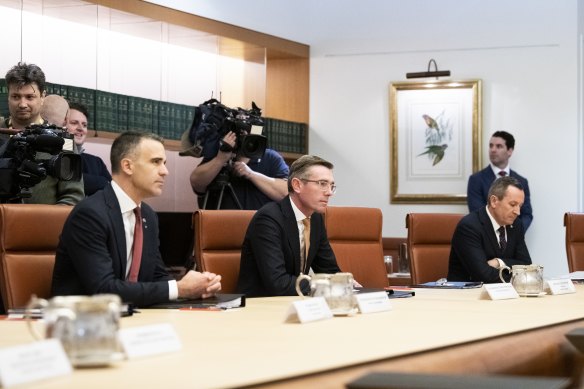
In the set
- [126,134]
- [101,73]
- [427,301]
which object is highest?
[101,73]

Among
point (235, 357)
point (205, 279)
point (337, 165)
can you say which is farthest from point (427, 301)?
point (337, 165)

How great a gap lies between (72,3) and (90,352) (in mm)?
5535

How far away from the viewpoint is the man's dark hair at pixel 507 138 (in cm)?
849

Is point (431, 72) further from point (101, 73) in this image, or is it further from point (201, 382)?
point (201, 382)

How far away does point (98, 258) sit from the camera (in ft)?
11.5

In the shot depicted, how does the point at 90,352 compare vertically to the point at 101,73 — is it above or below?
below

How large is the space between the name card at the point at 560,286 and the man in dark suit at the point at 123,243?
1456 mm

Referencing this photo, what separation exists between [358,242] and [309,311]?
2.70 metres

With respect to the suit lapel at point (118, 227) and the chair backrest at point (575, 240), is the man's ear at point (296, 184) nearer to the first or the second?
the suit lapel at point (118, 227)

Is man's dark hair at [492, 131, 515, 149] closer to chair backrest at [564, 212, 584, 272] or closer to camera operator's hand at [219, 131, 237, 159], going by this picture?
chair backrest at [564, 212, 584, 272]

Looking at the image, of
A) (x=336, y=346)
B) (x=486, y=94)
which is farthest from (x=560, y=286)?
(x=486, y=94)

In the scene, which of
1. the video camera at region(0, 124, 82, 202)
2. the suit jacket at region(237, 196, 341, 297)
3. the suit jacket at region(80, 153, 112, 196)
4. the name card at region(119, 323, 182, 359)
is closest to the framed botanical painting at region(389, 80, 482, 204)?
the suit jacket at region(80, 153, 112, 196)

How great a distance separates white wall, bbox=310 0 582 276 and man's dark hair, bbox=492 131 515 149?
0.35 metres

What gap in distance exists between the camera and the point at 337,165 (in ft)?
30.8
